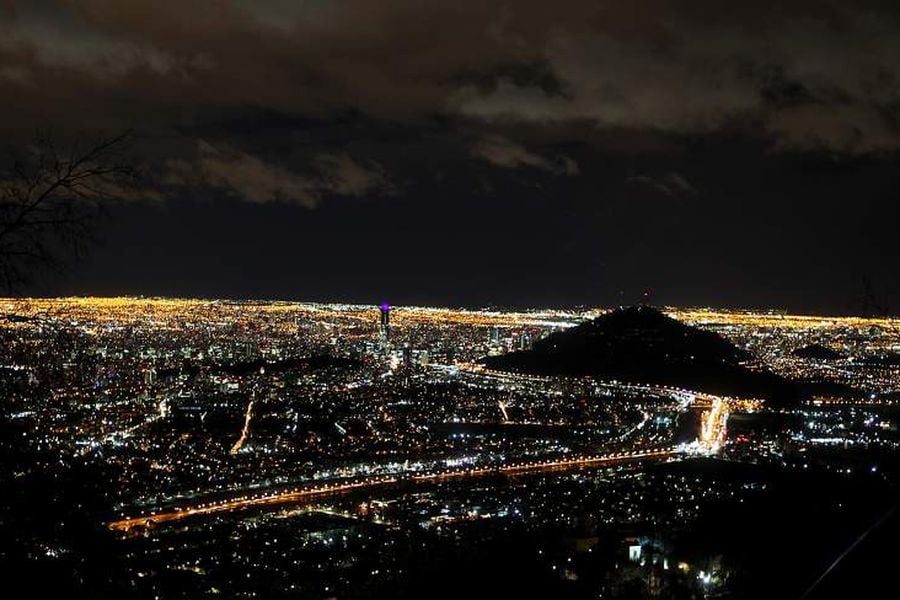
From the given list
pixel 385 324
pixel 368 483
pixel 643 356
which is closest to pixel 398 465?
pixel 368 483

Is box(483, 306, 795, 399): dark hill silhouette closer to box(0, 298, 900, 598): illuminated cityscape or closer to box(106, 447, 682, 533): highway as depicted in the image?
box(0, 298, 900, 598): illuminated cityscape

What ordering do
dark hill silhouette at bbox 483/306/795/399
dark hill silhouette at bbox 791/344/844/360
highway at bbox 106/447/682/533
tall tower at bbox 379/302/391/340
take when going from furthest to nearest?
1. tall tower at bbox 379/302/391/340
2. dark hill silhouette at bbox 791/344/844/360
3. dark hill silhouette at bbox 483/306/795/399
4. highway at bbox 106/447/682/533

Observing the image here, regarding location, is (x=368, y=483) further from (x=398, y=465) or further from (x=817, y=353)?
(x=817, y=353)

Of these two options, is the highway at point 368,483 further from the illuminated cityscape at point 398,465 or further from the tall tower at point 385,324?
the tall tower at point 385,324

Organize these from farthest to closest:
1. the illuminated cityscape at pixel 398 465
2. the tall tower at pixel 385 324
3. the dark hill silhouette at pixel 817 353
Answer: the tall tower at pixel 385 324, the dark hill silhouette at pixel 817 353, the illuminated cityscape at pixel 398 465

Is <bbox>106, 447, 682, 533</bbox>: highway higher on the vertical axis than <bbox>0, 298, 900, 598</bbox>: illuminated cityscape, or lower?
lower

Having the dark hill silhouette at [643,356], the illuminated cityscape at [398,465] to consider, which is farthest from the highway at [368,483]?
the dark hill silhouette at [643,356]

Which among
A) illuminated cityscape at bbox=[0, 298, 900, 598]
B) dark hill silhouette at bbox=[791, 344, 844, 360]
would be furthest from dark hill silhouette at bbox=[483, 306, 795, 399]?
dark hill silhouette at bbox=[791, 344, 844, 360]
